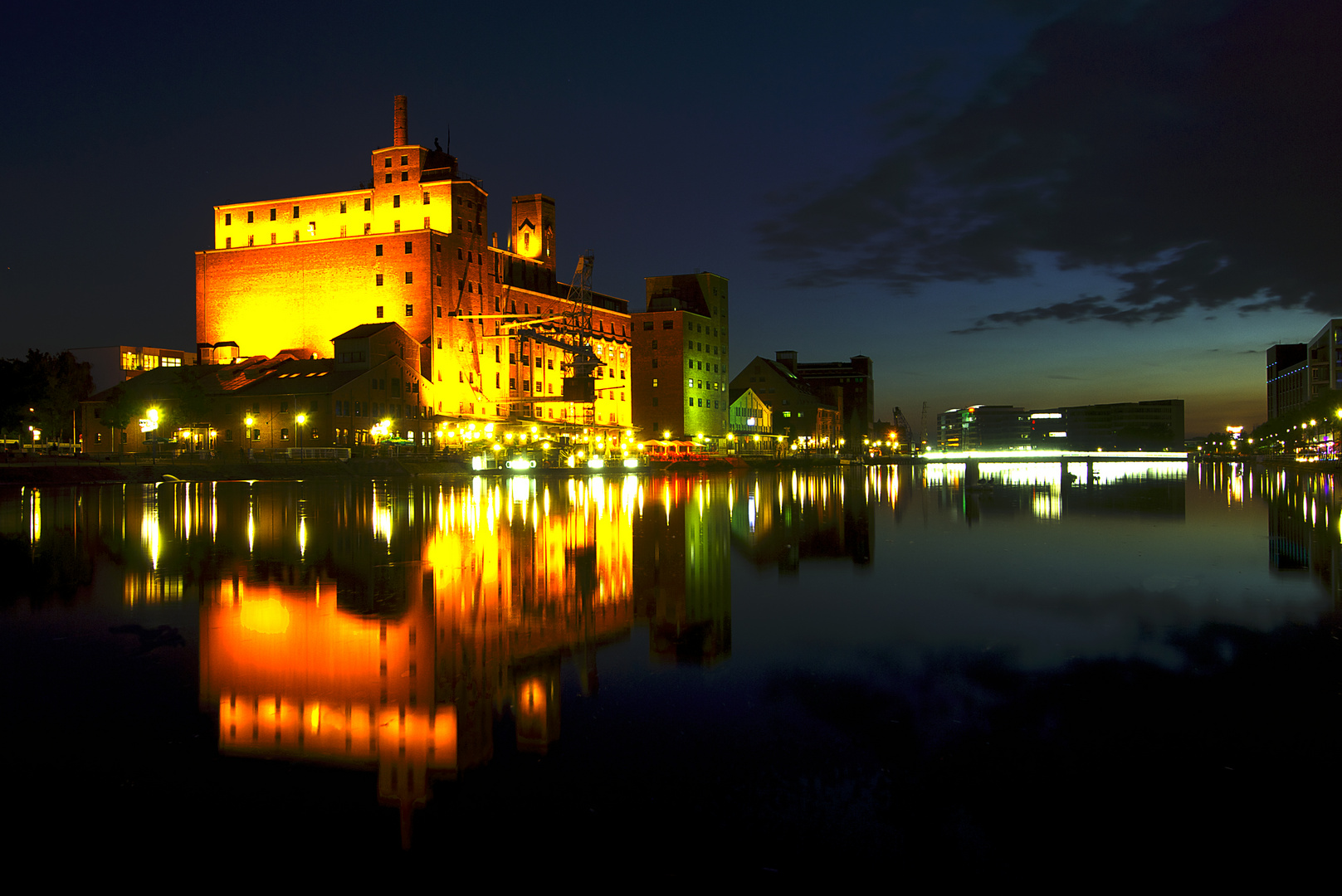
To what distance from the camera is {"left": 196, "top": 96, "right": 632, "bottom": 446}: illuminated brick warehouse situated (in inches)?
3243

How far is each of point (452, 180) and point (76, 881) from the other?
87272mm

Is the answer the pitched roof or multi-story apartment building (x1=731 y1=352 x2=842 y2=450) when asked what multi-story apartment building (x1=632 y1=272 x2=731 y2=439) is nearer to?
multi-story apartment building (x1=731 y1=352 x2=842 y2=450)

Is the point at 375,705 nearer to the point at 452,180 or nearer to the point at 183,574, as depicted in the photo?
the point at 183,574

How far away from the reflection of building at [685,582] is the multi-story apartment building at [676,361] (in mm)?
93712

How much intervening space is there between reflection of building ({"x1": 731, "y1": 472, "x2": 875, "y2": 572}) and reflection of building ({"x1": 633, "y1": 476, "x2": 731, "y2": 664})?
0.66 metres

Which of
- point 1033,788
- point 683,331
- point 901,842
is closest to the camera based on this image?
point 901,842

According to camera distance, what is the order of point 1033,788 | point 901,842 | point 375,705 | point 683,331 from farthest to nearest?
1. point 683,331
2. point 375,705
3. point 1033,788
4. point 901,842

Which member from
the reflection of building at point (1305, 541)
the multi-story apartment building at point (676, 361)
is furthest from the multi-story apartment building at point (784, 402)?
the reflection of building at point (1305, 541)

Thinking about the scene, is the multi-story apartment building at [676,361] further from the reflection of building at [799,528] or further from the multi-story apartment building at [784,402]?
the reflection of building at [799,528]

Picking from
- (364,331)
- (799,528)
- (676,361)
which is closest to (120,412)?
(364,331)

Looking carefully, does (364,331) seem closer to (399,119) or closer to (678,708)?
(399,119)

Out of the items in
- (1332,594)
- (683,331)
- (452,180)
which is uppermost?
(452,180)

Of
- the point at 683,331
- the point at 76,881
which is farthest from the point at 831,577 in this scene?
the point at 683,331

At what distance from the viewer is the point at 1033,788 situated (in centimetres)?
502
